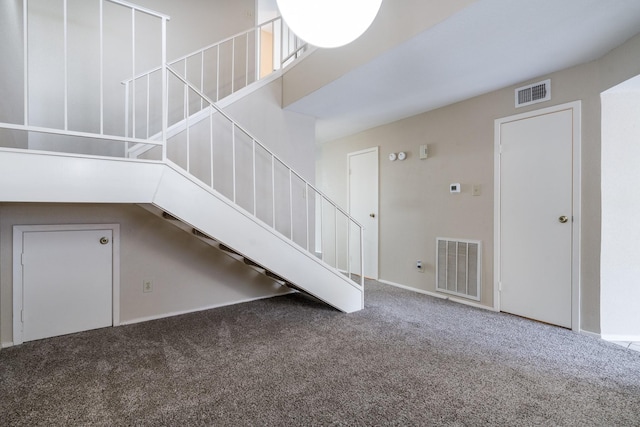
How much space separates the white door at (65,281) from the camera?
248 centimetres

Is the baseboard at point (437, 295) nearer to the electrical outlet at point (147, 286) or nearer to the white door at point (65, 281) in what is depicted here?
the electrical outlet at point (147, 286)

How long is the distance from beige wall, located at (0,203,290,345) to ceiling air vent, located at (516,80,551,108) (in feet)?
11.0

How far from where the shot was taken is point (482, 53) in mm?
2359

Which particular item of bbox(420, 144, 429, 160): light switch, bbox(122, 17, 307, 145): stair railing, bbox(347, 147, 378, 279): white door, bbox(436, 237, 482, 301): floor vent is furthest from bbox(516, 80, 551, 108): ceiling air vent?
bbox(122, 17, 307, 145): stair railing

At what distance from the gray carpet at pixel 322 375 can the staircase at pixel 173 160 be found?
2.37 ft

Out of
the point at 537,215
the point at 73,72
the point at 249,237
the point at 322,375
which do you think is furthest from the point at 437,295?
the point at 73,72

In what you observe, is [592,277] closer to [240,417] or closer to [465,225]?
[465,225]

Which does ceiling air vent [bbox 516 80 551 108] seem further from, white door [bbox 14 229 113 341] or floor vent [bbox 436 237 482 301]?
white door [bbox 14 229 113 341]

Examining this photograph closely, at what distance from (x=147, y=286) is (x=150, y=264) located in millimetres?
213

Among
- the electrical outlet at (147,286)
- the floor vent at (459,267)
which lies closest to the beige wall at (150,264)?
the electrical outlet at (147,286)

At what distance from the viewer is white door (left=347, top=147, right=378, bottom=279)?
4.52 metres

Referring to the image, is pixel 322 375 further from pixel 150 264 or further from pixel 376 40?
pixel 376 40

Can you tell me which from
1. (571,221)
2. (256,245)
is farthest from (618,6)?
(256,245)

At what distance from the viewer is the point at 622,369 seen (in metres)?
2.07
